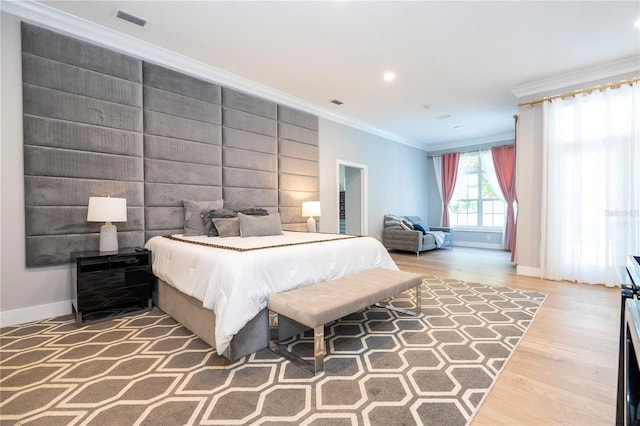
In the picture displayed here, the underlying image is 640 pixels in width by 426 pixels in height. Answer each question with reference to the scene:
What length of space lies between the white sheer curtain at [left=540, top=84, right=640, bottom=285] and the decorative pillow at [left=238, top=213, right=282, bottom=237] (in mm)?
3871

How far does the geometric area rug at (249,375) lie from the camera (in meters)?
1.46

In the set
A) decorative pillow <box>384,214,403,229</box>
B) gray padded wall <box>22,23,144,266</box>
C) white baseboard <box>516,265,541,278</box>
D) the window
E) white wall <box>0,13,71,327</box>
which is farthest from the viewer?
the window

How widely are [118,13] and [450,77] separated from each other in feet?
13.0

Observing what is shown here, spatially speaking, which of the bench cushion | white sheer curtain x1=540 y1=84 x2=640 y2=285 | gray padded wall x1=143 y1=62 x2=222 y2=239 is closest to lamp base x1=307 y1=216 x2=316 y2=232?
gray padded wall x1=143 y1=62 x2=222 y2=239

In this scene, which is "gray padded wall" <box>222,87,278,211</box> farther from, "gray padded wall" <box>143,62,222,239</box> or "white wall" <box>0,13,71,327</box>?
"white wall" <box>0,13,71,327</box>

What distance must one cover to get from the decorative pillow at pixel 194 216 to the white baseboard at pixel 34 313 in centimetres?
130

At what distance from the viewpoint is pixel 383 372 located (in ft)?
6.03

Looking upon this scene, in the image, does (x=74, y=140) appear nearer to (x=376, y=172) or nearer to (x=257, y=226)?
(x=257, y=226)

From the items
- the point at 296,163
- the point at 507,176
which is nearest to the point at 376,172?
the point at 296,163

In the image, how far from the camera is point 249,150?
14.0 feet

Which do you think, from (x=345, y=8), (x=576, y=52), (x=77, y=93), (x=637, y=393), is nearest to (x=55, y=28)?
(x=77, y=93)

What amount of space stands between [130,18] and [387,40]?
8.45ft

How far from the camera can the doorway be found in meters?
6.33

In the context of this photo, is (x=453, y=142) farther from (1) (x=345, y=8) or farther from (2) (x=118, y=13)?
(2) (x=118, y=13)
